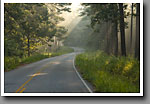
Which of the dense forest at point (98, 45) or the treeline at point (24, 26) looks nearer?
the dense forest at point (98, 45)

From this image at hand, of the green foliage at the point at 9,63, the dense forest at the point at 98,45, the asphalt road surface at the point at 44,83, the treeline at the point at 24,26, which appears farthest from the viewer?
the treeline at the point at 24,26

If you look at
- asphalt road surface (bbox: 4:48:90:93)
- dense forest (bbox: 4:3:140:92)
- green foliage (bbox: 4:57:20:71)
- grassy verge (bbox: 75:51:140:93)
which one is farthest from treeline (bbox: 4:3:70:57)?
grassy verge (bbox: 75:51:140:93)

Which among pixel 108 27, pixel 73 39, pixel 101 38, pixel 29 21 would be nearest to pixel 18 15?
pixel 29 21

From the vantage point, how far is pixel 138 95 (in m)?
9.24

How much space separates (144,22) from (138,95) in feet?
12.4

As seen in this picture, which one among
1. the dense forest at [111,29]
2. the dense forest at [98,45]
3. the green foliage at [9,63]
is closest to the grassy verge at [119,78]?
the dense forest at [98,45]

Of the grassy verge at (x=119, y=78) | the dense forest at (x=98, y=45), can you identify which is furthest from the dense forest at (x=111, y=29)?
the grassy verge at (x=119, y=78)

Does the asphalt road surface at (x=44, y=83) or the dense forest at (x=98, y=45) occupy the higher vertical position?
the dense forest at (x=98, y=45)

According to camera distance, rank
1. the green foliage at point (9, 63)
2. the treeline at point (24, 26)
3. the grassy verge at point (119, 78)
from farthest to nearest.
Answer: the treeline at point (24, 26), the green foliage at point (9, 63), the grassy verge at point (119, 78)

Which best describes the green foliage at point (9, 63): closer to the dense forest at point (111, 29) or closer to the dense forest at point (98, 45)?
the dense forest at point (98, 45)

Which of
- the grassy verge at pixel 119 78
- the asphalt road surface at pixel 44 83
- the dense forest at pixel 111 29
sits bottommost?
the asphalt road surface at pixel 44 83

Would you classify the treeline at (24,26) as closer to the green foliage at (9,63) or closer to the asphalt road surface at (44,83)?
the green foliage at (9,63)

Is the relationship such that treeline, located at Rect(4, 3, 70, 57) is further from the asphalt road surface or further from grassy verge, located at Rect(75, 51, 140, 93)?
grassy verge, located at Rect(75, 51, 140, 93)

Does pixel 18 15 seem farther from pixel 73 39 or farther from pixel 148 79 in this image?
pixel 73 39
